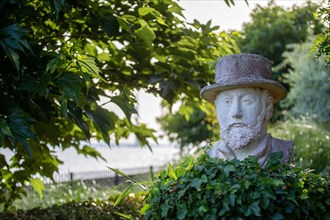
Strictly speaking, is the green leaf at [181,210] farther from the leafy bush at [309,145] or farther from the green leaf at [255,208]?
the leafy bush at [309,145]

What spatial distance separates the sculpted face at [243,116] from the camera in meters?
4.02

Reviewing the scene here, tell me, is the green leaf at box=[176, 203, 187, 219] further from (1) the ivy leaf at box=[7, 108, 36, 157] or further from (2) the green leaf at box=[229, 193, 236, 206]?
(1) the ivy leaf at box=[7, 108, 36, 157]

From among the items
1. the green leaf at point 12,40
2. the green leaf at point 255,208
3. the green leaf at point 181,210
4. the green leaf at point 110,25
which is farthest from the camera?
the green leaf at point 110,25

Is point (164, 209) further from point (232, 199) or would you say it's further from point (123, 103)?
point (123, 103)

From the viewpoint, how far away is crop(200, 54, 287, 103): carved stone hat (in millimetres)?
3963

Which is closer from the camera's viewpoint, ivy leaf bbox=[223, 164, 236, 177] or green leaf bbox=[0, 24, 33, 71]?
ivy leaf bbox=[223, 164, 236, 177]

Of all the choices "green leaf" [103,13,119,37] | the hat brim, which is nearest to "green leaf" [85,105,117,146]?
"green leaf" [103,13,119,37]

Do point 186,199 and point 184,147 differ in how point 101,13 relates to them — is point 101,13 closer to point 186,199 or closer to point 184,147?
point 186,199

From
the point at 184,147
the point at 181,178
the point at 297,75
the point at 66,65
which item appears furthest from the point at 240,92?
the point at 184,147

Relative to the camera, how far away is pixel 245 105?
404cm

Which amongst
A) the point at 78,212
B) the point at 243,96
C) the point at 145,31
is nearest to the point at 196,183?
the point at 243,96

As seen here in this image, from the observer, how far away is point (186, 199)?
131 inches

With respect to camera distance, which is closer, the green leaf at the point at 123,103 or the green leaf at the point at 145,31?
the green leaf at the point at 123,103

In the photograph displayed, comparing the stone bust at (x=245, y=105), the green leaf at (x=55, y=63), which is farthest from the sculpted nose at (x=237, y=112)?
the green leaf at (x=55, y=63)
